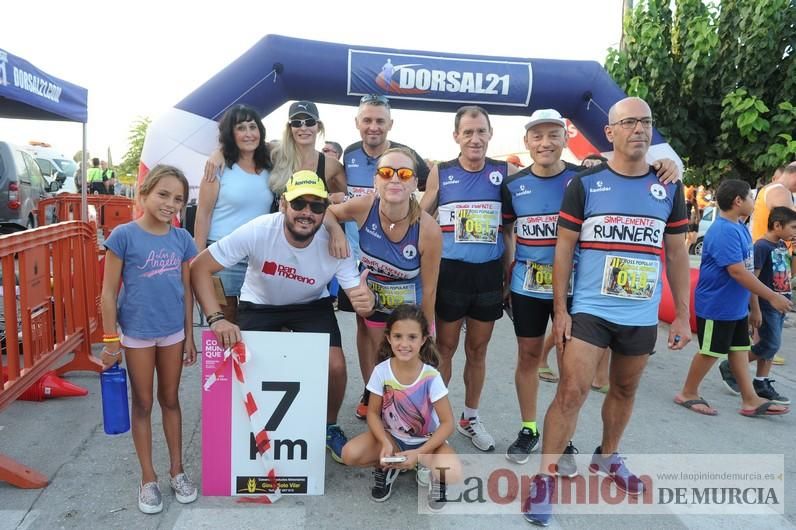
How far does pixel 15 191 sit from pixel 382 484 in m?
11.0

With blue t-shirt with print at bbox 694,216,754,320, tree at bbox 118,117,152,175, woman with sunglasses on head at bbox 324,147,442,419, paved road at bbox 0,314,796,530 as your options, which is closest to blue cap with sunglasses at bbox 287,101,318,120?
woman with sunglasses on head at bbox 324,147,442,419

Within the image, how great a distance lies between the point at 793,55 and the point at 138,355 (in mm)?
9567

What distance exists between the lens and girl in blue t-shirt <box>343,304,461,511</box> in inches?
113

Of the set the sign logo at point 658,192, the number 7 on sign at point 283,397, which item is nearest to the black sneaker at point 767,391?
the sign logo at point 658,192

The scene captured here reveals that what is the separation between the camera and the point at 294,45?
5.93m

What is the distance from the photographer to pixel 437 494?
9.39ft

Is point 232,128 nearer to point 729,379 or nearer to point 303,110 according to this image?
point 303,110

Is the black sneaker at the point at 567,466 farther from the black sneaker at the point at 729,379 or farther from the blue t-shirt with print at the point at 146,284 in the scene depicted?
the black sneaker at the point at 729,379

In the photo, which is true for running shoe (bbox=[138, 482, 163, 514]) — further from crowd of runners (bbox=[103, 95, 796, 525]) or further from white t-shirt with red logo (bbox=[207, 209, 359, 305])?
white t-shirt with red logo (bbox=[207, 209, 359, 305])

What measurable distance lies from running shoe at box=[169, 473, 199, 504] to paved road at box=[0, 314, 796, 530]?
38 mm

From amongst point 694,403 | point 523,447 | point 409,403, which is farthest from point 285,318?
point 694,403

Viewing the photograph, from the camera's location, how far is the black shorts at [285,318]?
10.4ft

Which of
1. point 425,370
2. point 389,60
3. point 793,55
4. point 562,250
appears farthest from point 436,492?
point 793,55

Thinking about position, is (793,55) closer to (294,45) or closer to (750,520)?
(294,45)
